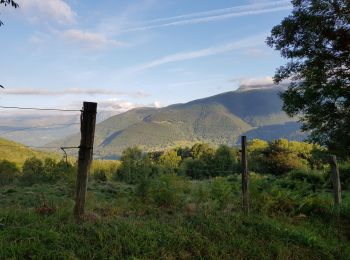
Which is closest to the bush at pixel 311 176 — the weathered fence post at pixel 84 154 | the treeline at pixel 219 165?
the treeline at pixel 219 165

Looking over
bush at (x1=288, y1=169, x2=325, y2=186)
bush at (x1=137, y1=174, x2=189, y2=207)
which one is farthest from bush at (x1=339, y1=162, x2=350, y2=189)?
bush at (x1=137, y1=174, x2=189, y2=207)

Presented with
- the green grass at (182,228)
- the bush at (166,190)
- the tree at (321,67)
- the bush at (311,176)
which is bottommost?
the green grass at (182,228)

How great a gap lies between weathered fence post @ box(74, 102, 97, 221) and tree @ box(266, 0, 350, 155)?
11261 mm

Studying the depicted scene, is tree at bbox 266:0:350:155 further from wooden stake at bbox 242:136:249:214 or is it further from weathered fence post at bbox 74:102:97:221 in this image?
weathered fence post at bbox 74:102:97:221

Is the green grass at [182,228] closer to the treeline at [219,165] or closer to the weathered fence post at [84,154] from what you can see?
the weathered fence post at [84,154]

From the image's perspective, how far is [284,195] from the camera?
15.0 m

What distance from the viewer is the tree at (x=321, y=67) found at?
679 inches

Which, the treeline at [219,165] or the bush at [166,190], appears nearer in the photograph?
the bush at [166,190]

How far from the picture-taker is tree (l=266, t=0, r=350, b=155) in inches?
679

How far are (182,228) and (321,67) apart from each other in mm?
11800

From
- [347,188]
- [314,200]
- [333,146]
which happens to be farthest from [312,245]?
[347,188]

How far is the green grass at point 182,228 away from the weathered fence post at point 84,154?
411 millimetres

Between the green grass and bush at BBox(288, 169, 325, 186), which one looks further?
bush at BBox(288, 169, 325, 186)

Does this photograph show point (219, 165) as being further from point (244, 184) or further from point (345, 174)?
point (244, 184)
